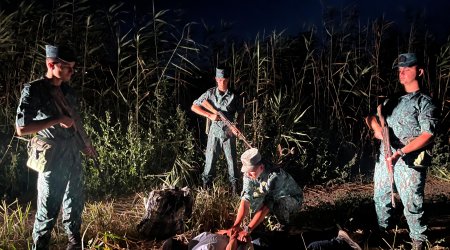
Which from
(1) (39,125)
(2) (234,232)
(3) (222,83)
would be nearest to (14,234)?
(1) (39,125)

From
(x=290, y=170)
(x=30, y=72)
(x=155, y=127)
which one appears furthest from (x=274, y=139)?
(x=30, y=72)

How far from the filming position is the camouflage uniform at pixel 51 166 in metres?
3.48

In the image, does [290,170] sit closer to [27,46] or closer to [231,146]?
[231,146]

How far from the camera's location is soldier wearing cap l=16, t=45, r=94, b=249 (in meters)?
3.46

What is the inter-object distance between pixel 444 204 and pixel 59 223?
4.35 meters

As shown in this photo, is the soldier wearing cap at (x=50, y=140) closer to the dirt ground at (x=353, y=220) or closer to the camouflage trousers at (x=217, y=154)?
the dirt ground at (x=353, y=220)

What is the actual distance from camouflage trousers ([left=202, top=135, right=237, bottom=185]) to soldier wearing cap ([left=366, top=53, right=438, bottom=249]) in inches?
82.8

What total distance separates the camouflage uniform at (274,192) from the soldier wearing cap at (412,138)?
0.85 m

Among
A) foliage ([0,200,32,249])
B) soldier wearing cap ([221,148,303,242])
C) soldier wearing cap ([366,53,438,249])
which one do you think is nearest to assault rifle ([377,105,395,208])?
soldier wearing cap ([366,53,438,249])

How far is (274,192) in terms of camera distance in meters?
4.10

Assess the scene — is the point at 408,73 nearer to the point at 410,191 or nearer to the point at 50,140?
the point at 410,191

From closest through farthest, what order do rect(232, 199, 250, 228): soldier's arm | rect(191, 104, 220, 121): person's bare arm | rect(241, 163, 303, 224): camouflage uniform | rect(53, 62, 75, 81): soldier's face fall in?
1. rect(53, 62, 75, 81): soldier's face
2. rect(232, 199, 250, 228): soldier's arm
3. rect(241, 163, 303, 224): camouflage uniform
4. rect(191, 104, 220, 121): person's bare arm

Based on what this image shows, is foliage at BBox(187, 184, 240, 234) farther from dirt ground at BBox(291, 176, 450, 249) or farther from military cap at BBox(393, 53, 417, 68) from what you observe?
military cap at BBox(393, 53, 417, 68)

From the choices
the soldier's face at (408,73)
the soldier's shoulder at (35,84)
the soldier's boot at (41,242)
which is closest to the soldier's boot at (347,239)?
the soldier's face at (408,73)
